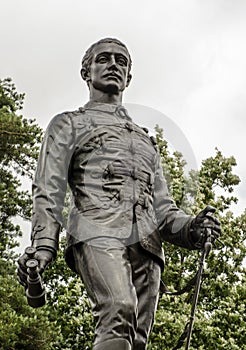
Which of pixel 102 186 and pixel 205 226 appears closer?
pixel 205 226

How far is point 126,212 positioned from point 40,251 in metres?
0.68

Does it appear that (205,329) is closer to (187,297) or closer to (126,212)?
(187,297)

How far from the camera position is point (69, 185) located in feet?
20.2

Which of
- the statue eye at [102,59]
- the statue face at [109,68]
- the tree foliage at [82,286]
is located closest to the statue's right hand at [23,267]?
the statue face at [109,68]

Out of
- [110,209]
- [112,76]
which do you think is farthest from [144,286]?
[112,76]

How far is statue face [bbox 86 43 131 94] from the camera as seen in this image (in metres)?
6.46

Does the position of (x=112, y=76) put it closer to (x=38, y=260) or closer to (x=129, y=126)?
(x=129, y=126)

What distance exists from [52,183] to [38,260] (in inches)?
29.1

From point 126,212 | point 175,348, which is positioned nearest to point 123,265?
A: point 126,212

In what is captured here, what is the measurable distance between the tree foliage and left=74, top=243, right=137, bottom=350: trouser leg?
10.7 metres

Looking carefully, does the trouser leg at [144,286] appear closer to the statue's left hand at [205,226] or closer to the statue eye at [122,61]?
the statue's left hand at [205,226]

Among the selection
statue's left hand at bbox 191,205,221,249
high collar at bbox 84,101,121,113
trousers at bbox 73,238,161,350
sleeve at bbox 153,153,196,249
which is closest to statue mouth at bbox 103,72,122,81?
high collar at bbox 84,101,121,113

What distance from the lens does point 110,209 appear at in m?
5.71

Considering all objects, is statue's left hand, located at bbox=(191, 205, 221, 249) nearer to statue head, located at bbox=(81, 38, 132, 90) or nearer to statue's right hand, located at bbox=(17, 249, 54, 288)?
statue's right hand, located at bbox=(17, 249, 54, 288)
